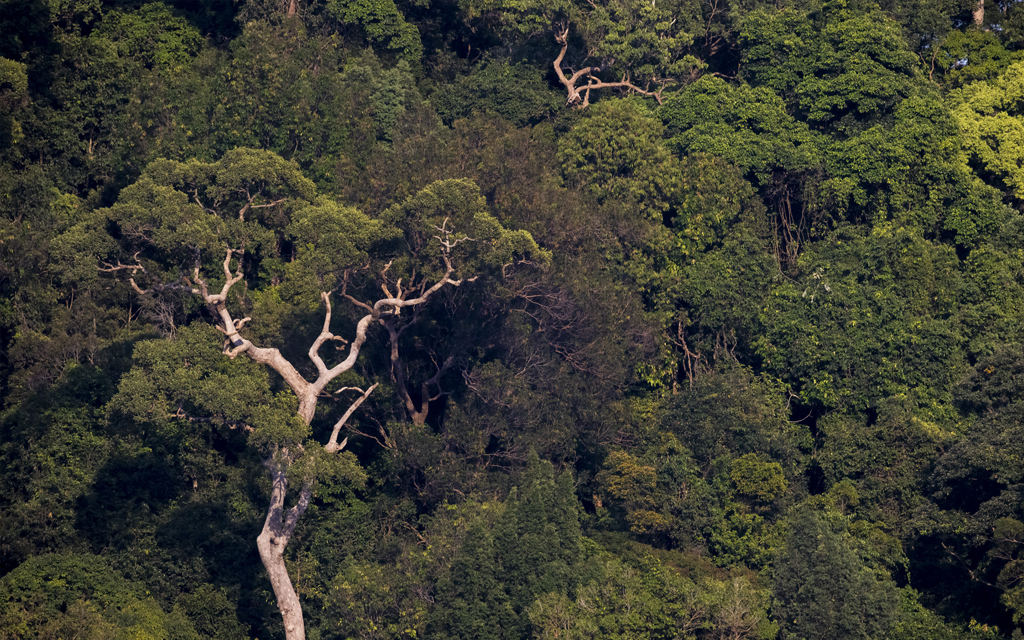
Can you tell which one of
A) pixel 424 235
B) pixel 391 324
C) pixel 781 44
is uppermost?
pixel 781 44

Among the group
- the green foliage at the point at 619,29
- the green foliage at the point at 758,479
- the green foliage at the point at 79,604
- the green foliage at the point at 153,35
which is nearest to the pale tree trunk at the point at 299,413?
the green foliage at the point at 79,604

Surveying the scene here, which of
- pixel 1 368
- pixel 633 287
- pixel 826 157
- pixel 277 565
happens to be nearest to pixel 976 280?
pixel 826 157

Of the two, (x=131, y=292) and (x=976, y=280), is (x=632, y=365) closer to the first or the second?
(x=976, y=280)

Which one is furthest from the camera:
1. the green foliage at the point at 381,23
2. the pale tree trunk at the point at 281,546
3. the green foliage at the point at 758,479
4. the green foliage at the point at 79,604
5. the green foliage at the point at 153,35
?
the green foliage at the point at 381,23

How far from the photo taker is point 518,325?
112 ft

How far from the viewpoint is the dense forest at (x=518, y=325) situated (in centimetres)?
3098

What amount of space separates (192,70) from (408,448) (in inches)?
454

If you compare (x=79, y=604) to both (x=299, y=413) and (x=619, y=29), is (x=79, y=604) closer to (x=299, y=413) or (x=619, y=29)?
(x=299, y=413)

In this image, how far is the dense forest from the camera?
1220 inches

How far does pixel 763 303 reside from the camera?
36.6m

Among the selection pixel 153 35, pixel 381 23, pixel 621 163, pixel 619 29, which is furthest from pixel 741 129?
pixel 153 35

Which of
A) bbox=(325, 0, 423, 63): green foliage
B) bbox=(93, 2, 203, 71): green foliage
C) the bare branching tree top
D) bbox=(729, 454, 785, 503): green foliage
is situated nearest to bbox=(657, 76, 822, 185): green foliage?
bbox=(325, 0, 423, 63): green foliage

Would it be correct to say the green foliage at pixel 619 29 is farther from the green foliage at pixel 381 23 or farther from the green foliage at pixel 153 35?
the green foliage at pixel 153 35

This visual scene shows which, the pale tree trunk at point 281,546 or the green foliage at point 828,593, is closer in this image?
the green foliage at point 828,593
